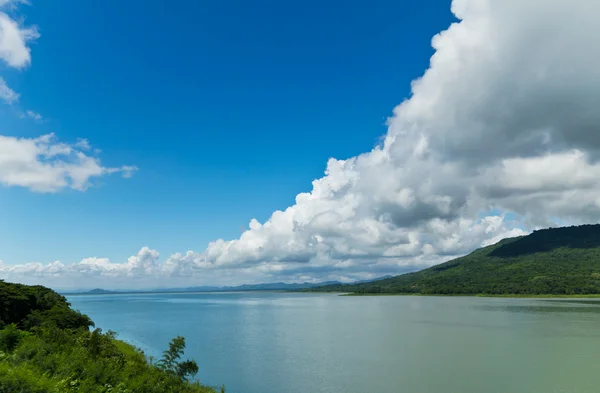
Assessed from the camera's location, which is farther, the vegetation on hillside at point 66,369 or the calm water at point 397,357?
the calm water at point 397,357

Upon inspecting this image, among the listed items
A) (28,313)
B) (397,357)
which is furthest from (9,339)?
(397,357)

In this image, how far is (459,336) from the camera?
71.1 m

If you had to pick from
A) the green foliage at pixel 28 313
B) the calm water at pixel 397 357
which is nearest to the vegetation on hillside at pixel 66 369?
the green foliage at pixel 28 313

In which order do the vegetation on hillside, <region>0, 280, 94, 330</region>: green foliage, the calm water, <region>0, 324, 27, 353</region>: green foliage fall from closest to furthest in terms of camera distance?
the vegetation on hillside → <region>0, 324, 27, 353</region>: green foliage → the calm water → <region>0, 280, 94, 330</region>: green foliage

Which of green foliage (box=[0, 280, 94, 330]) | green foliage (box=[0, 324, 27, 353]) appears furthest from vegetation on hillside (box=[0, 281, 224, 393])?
green foliage (box=[0, 280, 94, 330])

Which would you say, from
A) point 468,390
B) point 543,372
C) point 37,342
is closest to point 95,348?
point 37,342

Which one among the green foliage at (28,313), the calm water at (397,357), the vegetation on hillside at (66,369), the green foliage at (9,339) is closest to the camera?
the vegetation on hillside at (66,369)

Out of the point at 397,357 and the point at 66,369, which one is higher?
the point at 66,369

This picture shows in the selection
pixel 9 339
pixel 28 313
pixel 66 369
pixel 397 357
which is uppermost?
pixel 9 339

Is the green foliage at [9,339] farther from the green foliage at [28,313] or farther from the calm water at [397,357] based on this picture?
the calm water at [397,357]

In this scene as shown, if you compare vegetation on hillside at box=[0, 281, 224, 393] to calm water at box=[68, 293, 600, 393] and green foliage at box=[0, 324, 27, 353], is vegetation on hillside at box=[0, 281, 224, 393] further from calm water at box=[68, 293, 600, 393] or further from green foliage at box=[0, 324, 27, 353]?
calm water at box=[68, 293, 600, 393]

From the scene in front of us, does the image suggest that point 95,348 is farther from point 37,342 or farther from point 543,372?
point 543,372

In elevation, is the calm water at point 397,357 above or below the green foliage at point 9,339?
below

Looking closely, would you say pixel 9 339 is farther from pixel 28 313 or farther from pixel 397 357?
pixel 397 357
